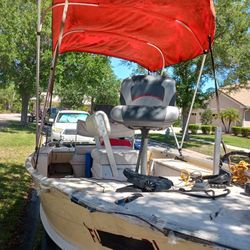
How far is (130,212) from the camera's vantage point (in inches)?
109

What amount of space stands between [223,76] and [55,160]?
17.6m

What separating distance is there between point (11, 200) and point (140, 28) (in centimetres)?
387

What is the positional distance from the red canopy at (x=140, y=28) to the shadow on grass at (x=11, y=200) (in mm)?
2898

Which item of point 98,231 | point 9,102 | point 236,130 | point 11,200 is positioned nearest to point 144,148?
point 98,231

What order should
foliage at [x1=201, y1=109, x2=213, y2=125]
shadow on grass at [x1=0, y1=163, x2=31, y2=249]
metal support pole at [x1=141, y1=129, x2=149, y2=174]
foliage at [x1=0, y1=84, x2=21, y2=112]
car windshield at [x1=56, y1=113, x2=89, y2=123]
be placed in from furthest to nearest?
foliage at [x1=0, y1=84, x2=21, y2=112]
foliage at [x1=201, y1=109, x2=213, y2=125]
car windshield at [x1=56, y1=113, x2=89, y2=123]
shadow on grass at [x1=0, y1=163, x2=31, y2=249]
metal support pole at [x1=141, y1=129, x2=149, y2=174]

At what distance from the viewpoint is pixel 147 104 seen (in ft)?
13.4

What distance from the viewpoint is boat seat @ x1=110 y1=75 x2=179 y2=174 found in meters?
3.95

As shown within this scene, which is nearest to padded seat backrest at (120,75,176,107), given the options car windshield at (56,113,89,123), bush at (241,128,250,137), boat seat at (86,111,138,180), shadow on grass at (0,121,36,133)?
boat seat at (86,111,138,180)

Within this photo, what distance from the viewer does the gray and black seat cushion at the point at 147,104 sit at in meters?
3.95

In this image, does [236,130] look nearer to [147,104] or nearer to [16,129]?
[16,129]

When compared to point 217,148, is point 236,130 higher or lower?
A: higher

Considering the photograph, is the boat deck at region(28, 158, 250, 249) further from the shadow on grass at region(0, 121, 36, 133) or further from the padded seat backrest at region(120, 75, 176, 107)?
the shadow on grass at region(0, 121, 36, 133)

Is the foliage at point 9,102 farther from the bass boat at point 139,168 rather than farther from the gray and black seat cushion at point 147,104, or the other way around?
the gray and black seat cushion at point 147,104

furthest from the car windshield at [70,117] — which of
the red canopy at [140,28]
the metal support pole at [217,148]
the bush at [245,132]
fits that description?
the bush at [245,132]
